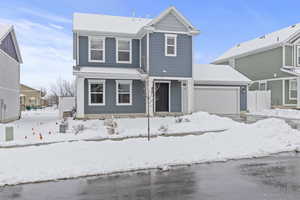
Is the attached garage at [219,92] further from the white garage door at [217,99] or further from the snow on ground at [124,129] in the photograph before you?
the snow on ground at [124,129]

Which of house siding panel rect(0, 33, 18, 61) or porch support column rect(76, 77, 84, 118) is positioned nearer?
porch support column rect(76, 77, 84, 118)

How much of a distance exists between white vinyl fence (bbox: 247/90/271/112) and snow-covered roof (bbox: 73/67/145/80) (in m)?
12.4

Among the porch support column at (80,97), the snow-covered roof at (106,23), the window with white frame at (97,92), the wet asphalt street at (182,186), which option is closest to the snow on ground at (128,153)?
the wet asphalt street at (182,186)

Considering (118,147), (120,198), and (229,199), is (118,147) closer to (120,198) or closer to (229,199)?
(120,198)

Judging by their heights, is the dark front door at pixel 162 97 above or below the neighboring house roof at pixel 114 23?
below

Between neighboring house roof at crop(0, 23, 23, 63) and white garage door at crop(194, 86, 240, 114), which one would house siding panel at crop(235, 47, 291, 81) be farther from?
neighboring house roof at crop(0, 23, 23, 63)

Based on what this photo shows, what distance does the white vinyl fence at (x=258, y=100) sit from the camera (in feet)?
90.2

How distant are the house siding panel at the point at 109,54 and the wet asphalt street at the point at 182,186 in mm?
14785

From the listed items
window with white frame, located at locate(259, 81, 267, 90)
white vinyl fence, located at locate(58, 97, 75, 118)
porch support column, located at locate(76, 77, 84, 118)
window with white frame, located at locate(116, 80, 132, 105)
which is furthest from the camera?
window with white frame, located at locate(259, 81, 267, 90)

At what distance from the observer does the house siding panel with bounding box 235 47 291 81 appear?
2846 centimetres

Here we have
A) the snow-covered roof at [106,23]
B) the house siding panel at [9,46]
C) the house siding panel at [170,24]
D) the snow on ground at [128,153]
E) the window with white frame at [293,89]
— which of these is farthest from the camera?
the window with white frame at [293,89]

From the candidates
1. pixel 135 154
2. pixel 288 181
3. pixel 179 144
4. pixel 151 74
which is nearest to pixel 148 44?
pixel 151 74

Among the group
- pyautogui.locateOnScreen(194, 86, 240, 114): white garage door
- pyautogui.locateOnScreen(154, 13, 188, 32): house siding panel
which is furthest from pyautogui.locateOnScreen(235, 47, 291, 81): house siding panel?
pyautogui.locateOnScreen(154, 13, 188, 32): house siding panel

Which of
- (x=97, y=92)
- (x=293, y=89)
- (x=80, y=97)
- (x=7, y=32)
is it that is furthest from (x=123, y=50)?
(x=293, y=89)
